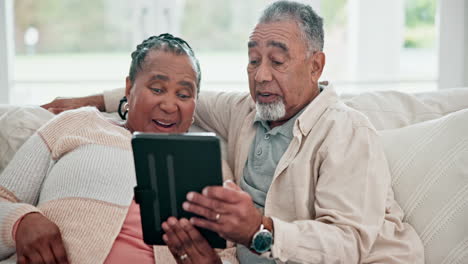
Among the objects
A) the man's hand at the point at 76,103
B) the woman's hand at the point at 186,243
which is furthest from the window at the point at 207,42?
the woman's hand at the point at 186,243

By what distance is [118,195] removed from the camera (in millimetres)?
1665

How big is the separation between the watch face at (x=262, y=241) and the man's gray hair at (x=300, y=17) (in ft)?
2.24

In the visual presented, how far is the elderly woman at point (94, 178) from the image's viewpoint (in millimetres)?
1569

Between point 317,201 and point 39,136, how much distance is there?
0.88 meters

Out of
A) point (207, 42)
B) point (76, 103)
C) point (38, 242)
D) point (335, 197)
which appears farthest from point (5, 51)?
point (335, 197)

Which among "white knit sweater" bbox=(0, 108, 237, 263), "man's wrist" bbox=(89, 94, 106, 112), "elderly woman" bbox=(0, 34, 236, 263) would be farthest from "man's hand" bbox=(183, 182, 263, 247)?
"man's wrist" bbox=(89, 94, 106, 112)

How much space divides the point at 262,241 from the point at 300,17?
75 cm

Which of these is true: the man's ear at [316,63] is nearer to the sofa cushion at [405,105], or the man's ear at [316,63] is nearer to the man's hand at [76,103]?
the sofa cushion at [405,105]

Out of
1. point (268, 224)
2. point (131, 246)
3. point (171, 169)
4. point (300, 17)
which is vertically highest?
point (300, 17)

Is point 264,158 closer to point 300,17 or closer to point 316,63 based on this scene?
point 316,63

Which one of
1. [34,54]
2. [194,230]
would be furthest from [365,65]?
[194,230]

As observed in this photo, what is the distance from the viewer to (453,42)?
3766 millimetres

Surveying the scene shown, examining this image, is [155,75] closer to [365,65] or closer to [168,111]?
[168,111]

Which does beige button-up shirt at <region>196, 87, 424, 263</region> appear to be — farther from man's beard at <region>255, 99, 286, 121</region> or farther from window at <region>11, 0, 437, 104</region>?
window at <region>11, 0, 437, 104</region>
